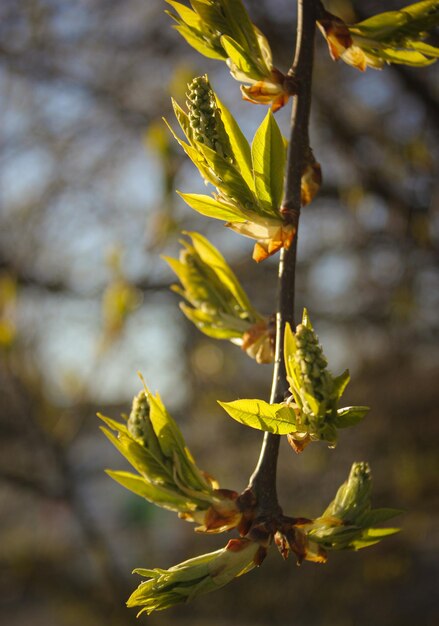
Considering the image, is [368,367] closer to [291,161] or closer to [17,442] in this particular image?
[17,442]

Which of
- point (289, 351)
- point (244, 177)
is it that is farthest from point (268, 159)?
point (289, 351)

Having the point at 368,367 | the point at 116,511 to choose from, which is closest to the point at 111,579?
the point at 368,367

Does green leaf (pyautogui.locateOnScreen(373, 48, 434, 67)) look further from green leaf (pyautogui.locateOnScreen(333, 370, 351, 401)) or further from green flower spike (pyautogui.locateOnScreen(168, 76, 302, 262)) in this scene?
green leaf (pyautogui.locateOnScreen(333, 370, 351, 401))

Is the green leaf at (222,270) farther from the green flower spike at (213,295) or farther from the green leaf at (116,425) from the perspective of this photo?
the green leaf at (116,425)

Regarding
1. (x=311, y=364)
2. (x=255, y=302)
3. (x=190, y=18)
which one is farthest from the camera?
(x=255, y=302)

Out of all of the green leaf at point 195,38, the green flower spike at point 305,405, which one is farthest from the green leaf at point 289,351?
the green leaf at point 195,38

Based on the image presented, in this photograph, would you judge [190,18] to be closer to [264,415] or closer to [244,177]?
[244,177]
